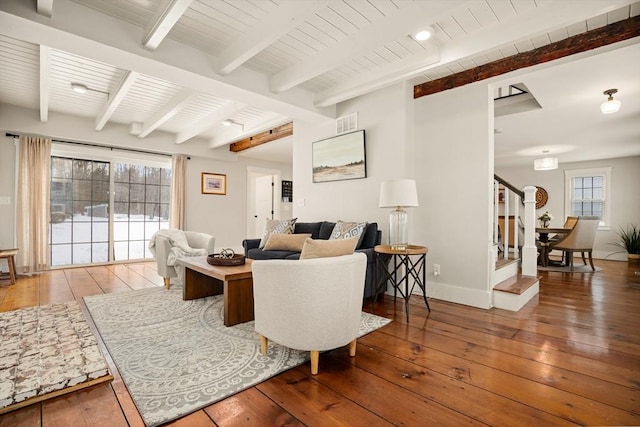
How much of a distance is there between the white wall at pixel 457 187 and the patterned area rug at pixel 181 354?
3.86ft

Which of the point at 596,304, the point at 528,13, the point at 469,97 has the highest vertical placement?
the point at 528,13

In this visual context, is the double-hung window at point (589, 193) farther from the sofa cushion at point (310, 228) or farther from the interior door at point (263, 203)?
the interior door at point (263, 203)

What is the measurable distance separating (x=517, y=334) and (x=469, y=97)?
239 centimetres

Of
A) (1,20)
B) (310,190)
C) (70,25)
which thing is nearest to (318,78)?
(310,190)

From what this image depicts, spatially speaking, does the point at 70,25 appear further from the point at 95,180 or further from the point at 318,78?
the point at 95,180

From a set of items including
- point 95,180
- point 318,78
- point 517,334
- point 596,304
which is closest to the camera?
point 517,334

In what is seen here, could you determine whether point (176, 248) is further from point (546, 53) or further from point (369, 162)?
point (546, 53)

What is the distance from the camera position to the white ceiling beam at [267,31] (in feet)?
6.85

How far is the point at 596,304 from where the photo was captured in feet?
10.6

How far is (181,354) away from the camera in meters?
2.02

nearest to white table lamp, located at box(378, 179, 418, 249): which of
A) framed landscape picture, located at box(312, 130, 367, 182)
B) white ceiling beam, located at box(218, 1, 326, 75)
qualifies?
framed landscape picture, located at box(312, 130, 367, 182)

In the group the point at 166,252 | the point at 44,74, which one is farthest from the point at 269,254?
the point at 44,74

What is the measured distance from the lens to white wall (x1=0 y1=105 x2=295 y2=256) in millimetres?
4535

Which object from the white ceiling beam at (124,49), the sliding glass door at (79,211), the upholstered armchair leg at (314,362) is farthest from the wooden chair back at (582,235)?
the sliding glass door at (79,211)
